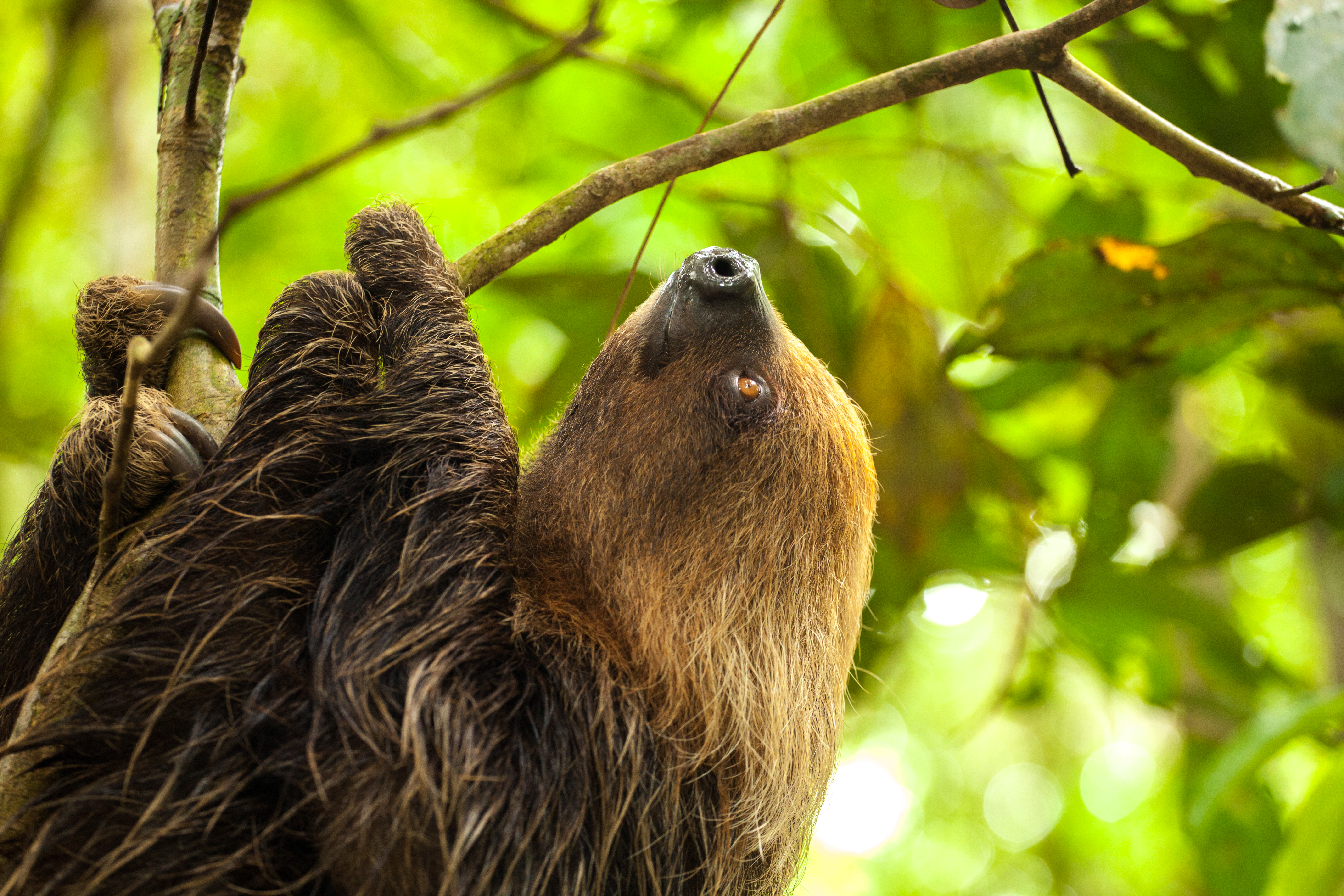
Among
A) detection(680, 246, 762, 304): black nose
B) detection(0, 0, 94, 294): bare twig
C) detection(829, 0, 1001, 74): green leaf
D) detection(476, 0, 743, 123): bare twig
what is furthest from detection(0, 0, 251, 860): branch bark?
detection(0, 0, 94, 294): bare twig

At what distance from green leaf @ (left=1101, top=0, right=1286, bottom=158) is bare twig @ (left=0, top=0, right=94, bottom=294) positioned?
6.02 m

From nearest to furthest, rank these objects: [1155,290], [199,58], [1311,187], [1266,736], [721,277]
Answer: [199,58]
[1311,187]
[721,277]
[1155,290]
[1266,736]

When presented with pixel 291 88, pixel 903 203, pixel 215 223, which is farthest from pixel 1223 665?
pixel 291 88

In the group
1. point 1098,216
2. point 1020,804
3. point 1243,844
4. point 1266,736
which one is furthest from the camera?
point 1020,804

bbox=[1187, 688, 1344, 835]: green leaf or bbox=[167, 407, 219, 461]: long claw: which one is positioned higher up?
bbox=[167, 407, 219, 461]: long claw

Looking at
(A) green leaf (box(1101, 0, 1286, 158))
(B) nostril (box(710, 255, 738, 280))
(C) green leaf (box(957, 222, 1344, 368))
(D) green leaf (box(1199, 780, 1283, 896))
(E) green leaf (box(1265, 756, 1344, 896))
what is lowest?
(D) green leaf (box(1199, 780, 1283, 896))

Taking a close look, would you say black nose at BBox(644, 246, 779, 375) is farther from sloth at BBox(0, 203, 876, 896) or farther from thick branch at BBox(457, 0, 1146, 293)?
thick branch at BBox(457, 0, 1146, 293)

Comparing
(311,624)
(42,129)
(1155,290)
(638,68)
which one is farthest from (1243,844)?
(42,129)

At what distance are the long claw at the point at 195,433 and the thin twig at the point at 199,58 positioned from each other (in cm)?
89

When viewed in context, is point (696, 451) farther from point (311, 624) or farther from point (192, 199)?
point (192, 199)

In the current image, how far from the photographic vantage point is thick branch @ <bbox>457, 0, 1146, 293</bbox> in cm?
296

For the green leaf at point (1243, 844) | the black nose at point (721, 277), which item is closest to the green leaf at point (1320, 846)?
the green leaf at point (1243, 844)

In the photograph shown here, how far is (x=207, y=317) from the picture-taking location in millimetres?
2971

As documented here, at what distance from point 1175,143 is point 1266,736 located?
9.16ft
